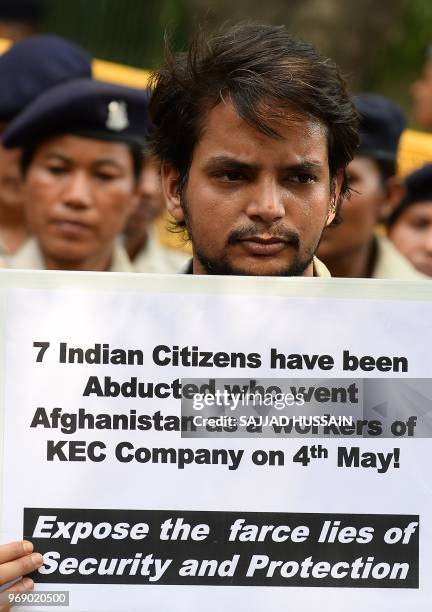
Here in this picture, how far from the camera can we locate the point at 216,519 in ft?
9.37

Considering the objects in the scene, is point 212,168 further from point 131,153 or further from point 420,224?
point 420,224

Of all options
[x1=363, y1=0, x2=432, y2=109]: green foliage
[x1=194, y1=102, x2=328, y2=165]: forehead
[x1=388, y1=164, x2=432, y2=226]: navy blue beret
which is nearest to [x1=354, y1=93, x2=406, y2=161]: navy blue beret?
[x1=388, y1=164, x2=432, y2=226]: navy blue beret

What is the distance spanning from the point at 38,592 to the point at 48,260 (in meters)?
2.53

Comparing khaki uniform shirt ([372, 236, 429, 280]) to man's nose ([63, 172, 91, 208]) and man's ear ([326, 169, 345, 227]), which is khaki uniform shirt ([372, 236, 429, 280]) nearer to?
man's nose ([63, 172, 91, 208])

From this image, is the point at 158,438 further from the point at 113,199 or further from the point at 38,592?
the point at 113,199

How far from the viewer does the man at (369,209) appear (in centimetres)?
544

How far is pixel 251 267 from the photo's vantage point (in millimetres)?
3004

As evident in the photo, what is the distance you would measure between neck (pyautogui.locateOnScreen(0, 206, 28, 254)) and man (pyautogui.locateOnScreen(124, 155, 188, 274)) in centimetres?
56

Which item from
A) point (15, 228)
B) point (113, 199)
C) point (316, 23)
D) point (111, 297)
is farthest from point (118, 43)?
point (111, 297)

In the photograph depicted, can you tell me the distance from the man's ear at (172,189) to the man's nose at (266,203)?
319mm

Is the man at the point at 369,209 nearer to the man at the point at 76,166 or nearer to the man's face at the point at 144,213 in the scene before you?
the man at the point at 76,166

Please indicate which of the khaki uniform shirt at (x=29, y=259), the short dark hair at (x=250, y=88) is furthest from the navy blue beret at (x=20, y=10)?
the short dark hair at (x=250, y=88)

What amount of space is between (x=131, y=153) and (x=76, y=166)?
10.9 inches

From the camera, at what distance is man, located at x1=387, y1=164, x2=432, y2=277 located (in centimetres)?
585
